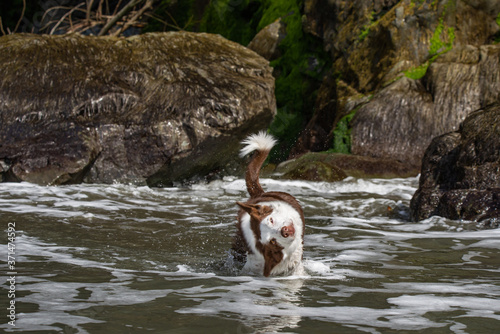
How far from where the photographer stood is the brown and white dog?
3449 millimetres

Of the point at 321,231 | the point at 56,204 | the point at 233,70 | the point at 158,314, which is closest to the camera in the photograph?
the point at 158,314

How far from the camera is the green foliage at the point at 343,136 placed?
37.8 feet

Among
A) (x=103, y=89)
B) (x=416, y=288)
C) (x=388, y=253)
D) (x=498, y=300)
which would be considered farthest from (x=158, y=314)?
(x=103, y=89)

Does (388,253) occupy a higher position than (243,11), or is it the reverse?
(243,11)

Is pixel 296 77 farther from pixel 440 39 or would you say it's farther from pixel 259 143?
pixel 259 143

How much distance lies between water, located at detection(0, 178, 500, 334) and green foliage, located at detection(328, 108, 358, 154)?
13.9 ft

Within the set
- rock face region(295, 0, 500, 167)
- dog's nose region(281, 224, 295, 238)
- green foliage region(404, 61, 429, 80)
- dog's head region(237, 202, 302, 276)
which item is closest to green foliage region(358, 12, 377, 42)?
rock face region(295, 0, 500, 167)

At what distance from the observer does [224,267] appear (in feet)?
12.9

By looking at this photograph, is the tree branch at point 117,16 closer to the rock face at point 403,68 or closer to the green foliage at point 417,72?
the rock face at point 403,68

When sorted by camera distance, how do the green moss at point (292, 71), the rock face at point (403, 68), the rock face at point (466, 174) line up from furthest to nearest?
1. the green moss at point (292, 71)
2. the rock face at point (403, 68)
3. the rock face at point (466, 174)

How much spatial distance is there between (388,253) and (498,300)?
158 centimetres

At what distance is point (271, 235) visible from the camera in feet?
11.3

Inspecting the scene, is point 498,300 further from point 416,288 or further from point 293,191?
point 293,191

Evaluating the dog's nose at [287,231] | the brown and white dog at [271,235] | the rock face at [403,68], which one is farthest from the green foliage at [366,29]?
the dog's nose at [287,231]
